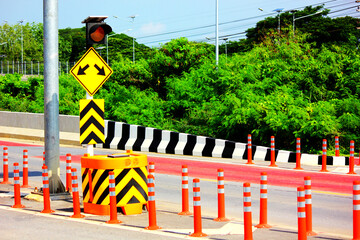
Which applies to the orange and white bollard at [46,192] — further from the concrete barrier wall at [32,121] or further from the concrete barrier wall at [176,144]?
the concrete barrier wall at [32,121]

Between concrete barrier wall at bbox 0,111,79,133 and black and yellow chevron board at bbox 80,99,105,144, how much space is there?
13.1 m

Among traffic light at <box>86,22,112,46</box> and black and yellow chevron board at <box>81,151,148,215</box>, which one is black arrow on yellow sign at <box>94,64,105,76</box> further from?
black and yellow chevron board at <box>81,151,148,215</box>

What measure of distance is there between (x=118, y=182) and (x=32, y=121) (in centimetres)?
1817

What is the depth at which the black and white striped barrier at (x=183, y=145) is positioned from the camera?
19.0m

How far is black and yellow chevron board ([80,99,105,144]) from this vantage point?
12188 millimetres

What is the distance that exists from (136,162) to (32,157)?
1111cm

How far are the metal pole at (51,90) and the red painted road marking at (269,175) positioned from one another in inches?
188

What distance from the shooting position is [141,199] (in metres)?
10.8

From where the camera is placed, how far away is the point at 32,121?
27.6 metres

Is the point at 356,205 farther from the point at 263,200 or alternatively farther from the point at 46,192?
the point at 46,192

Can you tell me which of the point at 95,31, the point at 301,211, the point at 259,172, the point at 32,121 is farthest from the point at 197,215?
the point at 32,121

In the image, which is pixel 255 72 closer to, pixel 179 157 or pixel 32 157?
pixel 179 157

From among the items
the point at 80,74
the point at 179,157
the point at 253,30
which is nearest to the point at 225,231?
the point at 80,74

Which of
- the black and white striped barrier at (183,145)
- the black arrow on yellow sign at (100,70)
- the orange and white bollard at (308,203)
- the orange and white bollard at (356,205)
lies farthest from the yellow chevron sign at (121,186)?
the black and white striped barrier at (183,145)
